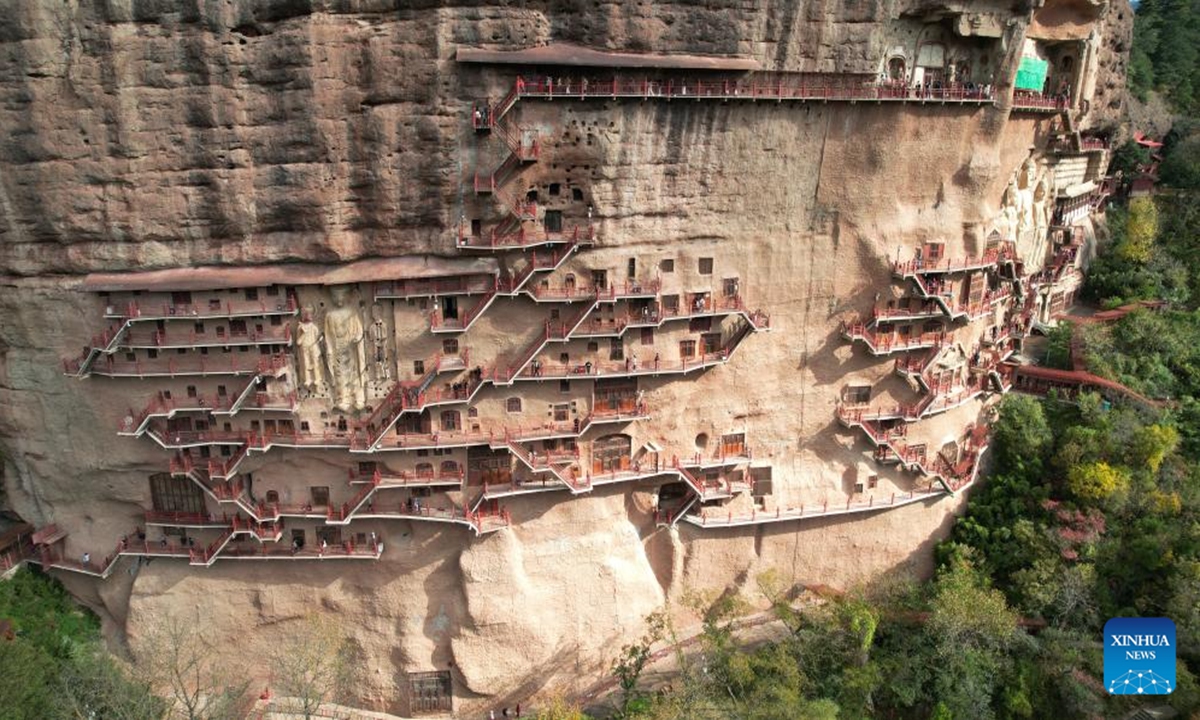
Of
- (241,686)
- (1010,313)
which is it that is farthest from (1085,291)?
(241,686)

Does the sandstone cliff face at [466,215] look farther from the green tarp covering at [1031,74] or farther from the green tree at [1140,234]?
the green tree at [1140,234]

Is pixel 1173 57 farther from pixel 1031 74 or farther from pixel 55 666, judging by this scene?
pixel 55 666

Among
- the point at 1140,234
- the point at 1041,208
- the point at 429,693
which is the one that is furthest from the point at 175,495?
the point at 1140,234

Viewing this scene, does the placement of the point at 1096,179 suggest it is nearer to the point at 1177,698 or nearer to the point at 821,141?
the point at 821,141

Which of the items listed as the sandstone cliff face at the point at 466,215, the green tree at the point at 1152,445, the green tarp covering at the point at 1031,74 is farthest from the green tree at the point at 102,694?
the green tarp covering at the point at 1031,74

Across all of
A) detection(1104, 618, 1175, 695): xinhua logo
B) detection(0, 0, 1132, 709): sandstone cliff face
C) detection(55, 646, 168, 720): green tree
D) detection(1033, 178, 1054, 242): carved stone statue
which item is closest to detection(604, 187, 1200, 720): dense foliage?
detection(1104, 618, 1175, 695): xinhua logo

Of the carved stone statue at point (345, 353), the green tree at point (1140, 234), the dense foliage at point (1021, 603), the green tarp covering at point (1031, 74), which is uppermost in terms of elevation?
the green tarp covering at point (1031, 74)
